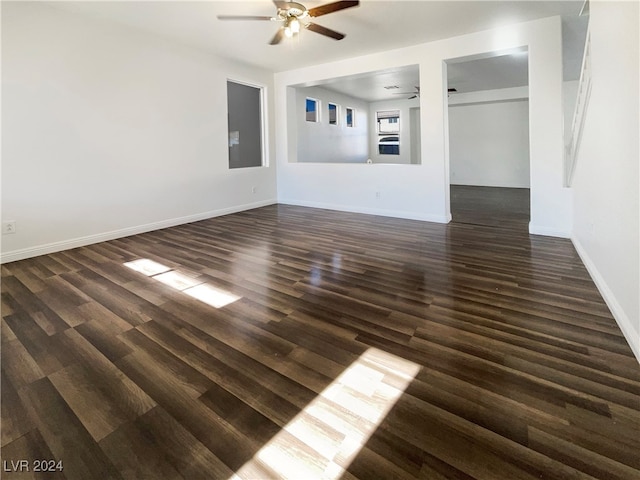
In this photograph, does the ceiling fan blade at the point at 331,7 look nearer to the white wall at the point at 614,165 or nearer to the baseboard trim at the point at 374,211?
the white wall at the point at 614,165

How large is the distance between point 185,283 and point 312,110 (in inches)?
265

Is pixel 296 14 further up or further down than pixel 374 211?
further up

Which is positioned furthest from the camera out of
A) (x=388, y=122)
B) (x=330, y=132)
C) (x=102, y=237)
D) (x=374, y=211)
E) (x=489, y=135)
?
(x=388, y=122)

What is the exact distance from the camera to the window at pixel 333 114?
9242mm

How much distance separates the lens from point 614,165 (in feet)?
7.52

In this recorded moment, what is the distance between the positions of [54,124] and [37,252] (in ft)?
4.74

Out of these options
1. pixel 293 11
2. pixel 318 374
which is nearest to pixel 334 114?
pixel 293 11

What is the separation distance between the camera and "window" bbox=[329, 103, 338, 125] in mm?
9242

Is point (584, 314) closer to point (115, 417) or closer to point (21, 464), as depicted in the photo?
point (115, 417)

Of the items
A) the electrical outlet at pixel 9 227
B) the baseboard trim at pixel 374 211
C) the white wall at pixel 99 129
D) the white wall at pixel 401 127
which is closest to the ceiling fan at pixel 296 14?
the white wall at pixel 99 129

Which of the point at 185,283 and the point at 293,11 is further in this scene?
the point at 293,11

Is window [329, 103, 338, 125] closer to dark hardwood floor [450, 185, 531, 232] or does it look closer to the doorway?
the doorway

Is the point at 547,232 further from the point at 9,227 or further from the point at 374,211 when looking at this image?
the point at 9,227

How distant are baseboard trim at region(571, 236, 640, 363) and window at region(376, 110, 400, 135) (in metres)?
8.79
